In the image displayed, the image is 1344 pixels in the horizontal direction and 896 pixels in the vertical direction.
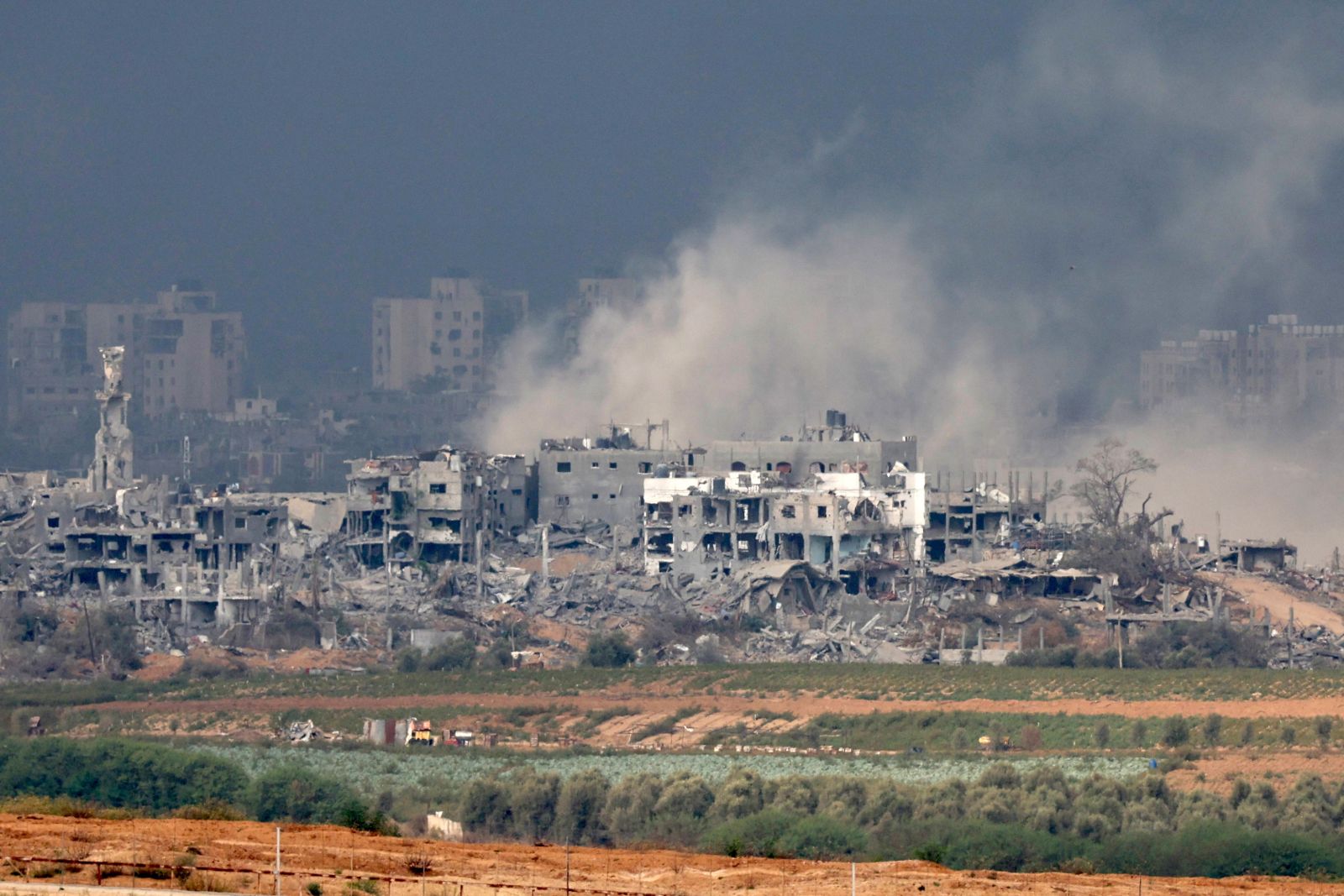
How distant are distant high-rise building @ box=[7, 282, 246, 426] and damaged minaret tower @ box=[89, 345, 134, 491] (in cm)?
4558

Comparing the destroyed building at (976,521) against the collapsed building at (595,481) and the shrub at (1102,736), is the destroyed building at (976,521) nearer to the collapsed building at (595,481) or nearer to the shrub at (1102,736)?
the collapsed building at (595,481)

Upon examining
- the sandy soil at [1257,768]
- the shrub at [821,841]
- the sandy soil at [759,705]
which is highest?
the sandy soil at [759,705]

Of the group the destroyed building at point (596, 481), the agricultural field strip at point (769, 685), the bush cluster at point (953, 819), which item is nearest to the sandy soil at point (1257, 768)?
the bush cluster at point (953, 819)

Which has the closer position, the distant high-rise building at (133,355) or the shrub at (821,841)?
the shrub at (821,841)

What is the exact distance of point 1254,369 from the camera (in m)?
116

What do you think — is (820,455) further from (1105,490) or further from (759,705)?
(759,705)

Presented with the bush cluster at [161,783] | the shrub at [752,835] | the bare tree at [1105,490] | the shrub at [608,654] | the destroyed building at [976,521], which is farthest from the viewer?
the bare tree at [1105,490]

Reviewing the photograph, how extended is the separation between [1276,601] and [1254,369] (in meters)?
51.0

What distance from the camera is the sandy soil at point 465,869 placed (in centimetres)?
2678

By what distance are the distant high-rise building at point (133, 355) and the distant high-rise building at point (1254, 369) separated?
1700 inches

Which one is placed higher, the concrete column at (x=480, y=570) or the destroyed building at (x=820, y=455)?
the destroyed building at (x=820, y=455)

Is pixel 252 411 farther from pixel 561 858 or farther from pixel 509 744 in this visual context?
pixel 561 858

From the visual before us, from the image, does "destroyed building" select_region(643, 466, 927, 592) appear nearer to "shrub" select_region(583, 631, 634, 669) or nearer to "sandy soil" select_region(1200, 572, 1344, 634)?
"sandy soil" select_region(1200, 572, 1344, 634)

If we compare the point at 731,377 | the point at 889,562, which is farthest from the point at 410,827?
the point at 731,377
